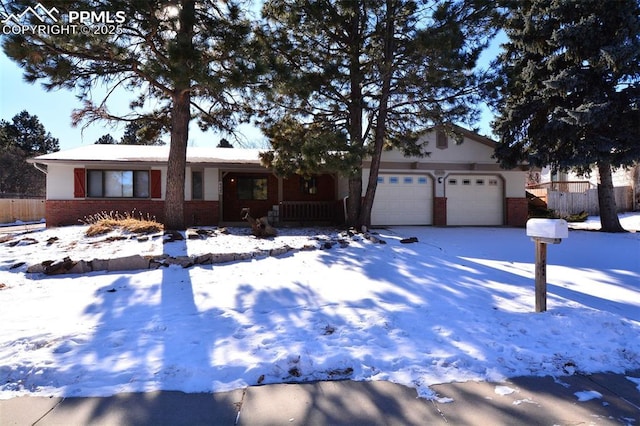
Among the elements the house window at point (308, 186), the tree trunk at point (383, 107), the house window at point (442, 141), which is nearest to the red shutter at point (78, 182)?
the house window at point (308, 186)

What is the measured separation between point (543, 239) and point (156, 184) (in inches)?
561

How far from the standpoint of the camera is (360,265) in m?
7.38

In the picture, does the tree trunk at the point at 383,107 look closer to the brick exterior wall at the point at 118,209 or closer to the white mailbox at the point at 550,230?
the brick exterior wall at the point at 118,209

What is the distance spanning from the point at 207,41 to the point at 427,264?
763 centimetres

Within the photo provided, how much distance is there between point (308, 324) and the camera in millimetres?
4242

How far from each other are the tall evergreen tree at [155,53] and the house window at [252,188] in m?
5.63

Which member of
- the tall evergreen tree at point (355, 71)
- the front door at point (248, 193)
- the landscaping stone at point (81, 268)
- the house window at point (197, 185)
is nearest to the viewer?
the landscaping stone at point (81, 268)

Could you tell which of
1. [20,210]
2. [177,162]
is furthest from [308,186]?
[20,210]

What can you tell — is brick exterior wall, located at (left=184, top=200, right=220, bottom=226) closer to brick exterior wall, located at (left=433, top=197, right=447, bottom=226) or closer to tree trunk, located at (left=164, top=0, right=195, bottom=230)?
tree trunk, located at (left=164, top=0, right=195, bottom=230)

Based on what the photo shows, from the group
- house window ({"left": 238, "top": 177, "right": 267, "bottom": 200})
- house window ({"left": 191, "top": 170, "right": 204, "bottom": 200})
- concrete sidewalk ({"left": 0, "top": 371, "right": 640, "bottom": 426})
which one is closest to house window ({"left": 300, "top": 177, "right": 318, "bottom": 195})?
house window ({"left": 238, "top": 177, "right": 267, "bottom": 200})

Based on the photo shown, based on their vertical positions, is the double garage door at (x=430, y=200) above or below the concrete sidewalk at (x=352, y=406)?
above

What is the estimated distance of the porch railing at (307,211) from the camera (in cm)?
1582

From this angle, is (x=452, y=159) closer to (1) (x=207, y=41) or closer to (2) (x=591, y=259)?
(2) (x=591, y=259)

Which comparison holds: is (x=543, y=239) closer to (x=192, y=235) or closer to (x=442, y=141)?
(x=192, y=235)
